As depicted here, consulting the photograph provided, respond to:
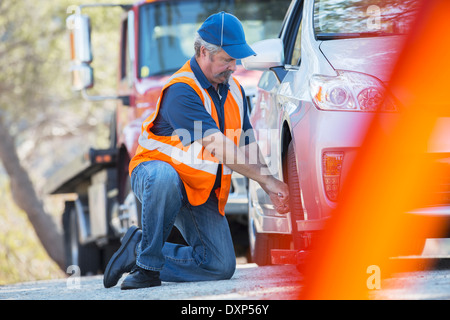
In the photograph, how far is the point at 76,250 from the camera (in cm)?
1134

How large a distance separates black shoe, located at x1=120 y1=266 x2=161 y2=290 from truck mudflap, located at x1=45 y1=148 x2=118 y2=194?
5.00m

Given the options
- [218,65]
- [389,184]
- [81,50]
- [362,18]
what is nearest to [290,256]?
[389,184]

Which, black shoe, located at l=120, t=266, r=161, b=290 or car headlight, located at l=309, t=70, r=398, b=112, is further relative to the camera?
black shoe, located at l=120, t=266, r=161, b=290

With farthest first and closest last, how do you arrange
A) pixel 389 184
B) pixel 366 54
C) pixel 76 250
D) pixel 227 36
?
pixel 76 250
pixel 227 36
pixel 366 54
pixel 389 184

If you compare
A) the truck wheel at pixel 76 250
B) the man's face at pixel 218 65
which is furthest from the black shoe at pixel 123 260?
the truck wheel at pixel 76 250

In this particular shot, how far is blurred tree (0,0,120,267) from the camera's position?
17172 millimetres

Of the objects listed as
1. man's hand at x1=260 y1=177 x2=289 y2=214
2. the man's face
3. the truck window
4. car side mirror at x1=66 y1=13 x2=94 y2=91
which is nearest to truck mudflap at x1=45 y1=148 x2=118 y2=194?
the truck window

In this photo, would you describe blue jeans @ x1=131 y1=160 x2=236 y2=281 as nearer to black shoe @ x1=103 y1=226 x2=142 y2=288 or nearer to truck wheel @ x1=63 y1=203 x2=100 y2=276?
black shoe @ x1=103 y1=226 x2=142 y2=288

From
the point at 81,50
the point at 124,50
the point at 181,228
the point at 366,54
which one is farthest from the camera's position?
the point at 124,50

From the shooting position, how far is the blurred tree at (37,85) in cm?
1717

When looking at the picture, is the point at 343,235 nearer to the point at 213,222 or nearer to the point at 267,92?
the point at 213,222

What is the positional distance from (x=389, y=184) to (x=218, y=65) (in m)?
1.20

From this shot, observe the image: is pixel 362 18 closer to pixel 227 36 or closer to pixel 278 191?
pixel 227 36

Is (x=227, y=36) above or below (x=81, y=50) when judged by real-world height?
above
